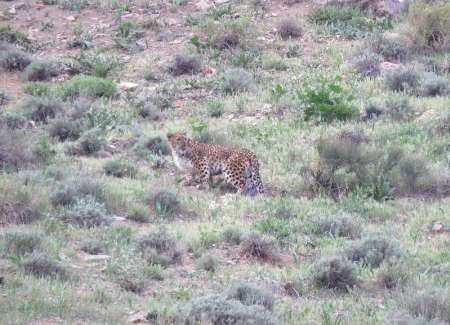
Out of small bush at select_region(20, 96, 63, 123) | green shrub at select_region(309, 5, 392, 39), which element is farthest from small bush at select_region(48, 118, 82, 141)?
green shrub at select_region(309, 5, 392, 39)

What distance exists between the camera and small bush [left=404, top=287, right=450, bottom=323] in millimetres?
9555

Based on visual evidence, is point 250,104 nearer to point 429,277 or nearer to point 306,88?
point 306,88

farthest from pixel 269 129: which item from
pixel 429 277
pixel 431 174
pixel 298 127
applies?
pixel 429 277

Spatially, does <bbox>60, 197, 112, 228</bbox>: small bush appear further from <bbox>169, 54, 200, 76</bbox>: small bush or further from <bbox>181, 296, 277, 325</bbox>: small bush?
<bbox>169, 54, 200, 76</bbox>: small bush

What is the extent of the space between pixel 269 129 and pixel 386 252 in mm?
6601

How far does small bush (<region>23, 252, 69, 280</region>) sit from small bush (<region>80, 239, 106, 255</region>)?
1087mm

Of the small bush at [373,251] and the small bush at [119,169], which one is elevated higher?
the small bush at [373,251]

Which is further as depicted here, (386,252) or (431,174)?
(431,174)

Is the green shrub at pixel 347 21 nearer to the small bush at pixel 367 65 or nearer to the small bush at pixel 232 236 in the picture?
the small bush at pixel 367 65

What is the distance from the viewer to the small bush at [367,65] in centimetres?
2159

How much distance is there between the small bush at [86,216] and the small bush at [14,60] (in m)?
10.0

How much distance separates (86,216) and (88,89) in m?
8.03

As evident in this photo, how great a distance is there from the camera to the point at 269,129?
18.0 meters

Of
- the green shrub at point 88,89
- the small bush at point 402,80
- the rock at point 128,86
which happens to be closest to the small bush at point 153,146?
the green shrub at point 88,89
